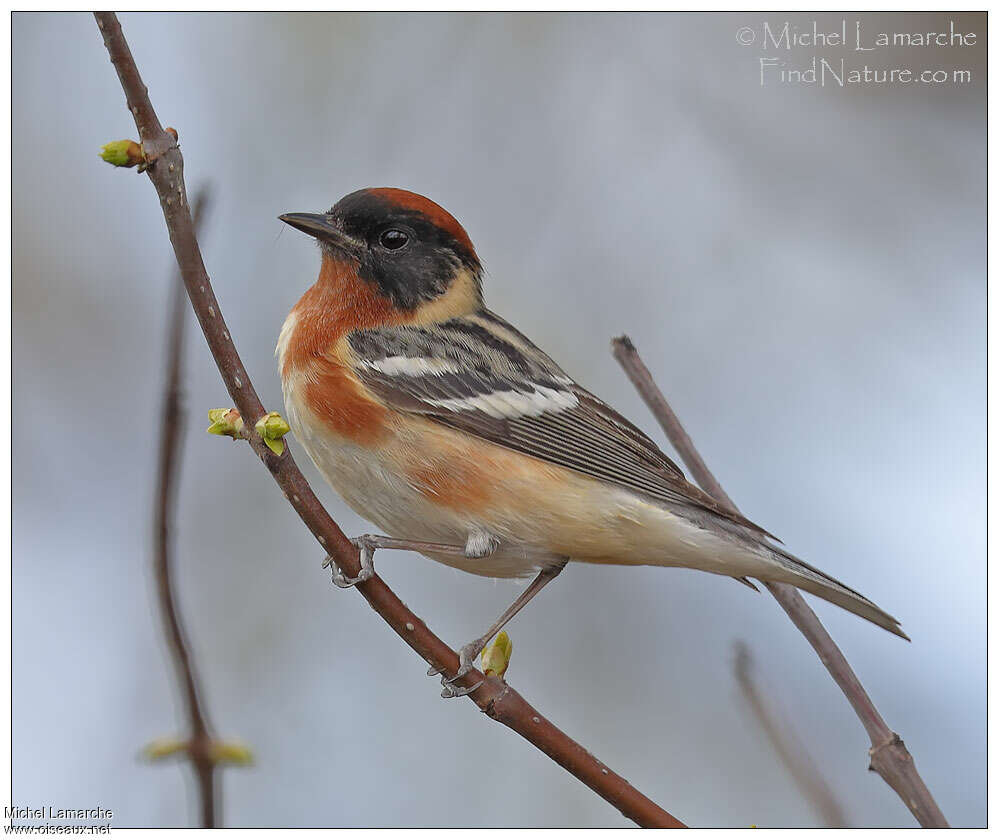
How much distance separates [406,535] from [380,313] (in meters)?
1.05

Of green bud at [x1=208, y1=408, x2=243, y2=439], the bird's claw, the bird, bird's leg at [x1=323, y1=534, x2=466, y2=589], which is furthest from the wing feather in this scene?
green bud at [x1=208, y1=408, x2=243, y2=439]

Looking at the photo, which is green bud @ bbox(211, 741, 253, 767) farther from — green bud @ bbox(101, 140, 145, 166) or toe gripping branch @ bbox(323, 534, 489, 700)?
green bud @ bbox(101, 140, 145, 166)

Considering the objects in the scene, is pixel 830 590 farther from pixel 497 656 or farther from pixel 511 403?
pixel 511 403

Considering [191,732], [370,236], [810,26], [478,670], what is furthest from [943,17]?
[191,732]

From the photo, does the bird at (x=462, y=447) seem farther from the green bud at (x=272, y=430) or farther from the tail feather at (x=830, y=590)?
the green bud at (x=272, y=430)

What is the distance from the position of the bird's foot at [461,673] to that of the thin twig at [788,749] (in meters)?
0.85

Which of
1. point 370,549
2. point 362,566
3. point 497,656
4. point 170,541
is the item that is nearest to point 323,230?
point 370,549

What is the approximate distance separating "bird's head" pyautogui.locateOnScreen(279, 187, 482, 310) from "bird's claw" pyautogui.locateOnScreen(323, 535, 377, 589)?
59.7 inches

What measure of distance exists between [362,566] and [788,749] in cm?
144

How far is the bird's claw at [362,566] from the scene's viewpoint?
3.06m

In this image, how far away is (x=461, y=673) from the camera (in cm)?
332

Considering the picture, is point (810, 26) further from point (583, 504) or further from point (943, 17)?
point (583, 504)

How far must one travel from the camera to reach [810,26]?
4.94 meters

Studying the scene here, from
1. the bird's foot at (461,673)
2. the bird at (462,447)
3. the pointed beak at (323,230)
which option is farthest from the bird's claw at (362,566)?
the pointed beak at (323,230)
